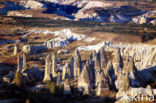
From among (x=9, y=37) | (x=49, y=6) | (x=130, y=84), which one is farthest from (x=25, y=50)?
(x=49, y=6)

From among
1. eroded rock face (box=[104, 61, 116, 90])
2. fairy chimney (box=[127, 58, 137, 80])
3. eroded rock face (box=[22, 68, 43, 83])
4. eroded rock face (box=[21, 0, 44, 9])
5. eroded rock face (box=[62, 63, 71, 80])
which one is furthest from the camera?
eroded rock face (box=[21, 0, 44, 9])

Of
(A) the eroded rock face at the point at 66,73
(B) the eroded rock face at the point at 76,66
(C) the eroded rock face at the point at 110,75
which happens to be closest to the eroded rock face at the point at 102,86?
(C) the eroded rock face at the point at 110,75

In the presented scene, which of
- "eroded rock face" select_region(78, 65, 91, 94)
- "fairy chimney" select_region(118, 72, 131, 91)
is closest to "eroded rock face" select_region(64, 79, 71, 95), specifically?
"eroded rock face" select_region(78, 65, 91, 94)

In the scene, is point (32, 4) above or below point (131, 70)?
above

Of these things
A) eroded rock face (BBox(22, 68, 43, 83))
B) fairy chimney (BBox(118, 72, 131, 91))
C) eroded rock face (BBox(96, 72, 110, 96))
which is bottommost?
eroded rock face (BBox(22, 68, 43, 83))

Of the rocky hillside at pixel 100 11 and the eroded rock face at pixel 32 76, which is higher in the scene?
the rocky hillside at pixel 100 11

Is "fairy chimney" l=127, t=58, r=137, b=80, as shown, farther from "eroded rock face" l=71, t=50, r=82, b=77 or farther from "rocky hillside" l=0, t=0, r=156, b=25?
"rocky hillside" l=0, t=0, r=156, b=25

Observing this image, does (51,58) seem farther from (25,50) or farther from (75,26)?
(75,26)

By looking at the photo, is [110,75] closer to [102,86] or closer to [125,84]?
[102,86]

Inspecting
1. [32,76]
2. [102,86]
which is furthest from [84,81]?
[32,76]

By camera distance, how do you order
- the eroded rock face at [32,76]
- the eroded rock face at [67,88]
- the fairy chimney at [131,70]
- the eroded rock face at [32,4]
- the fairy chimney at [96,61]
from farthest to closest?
the eroded rock face at [32,4] → the eroded rock face at [32,76] → the fairy chimney at [96,61] → the eroded rock face at [67,88] → the fairy chimney at [131,70]

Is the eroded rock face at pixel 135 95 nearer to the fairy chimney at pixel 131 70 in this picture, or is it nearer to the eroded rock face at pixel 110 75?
the eroded rock face at pixel 110 75
